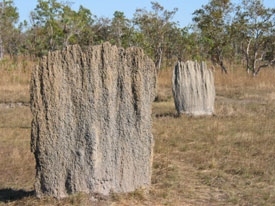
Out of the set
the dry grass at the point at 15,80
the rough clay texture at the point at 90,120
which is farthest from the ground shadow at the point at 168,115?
the rough clay texture at the point at 90,120

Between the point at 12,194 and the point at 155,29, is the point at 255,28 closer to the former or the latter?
the point at 155,29

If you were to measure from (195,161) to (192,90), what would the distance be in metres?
4.42

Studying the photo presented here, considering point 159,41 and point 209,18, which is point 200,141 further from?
point 209,18

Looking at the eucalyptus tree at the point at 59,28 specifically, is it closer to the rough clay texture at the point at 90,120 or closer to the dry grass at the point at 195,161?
the dry grass at the point at 195,161

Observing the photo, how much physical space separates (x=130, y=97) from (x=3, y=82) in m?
12.0

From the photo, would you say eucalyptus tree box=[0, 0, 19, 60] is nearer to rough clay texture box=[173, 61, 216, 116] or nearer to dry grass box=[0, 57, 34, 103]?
dry grass box=[0, 57, 34, 103]

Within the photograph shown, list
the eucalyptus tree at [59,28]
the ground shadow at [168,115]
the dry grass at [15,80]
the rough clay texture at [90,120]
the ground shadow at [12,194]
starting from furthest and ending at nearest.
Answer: the eucalyptus tree at [59,28], the dry grass at [15,80], the ground shadow at [168,115], the ground shadow at [12,194], the rough clay texture at [90,120]

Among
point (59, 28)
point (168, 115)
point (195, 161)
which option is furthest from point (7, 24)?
point (195, 161)

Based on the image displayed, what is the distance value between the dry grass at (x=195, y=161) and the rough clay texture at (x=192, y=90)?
0.34 metres

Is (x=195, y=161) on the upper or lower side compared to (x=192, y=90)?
lower

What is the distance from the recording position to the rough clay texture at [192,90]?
1074 centimetres

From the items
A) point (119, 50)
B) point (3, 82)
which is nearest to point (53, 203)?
point (119, 50)

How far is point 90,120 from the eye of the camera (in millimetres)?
4609

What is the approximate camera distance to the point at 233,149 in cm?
723
